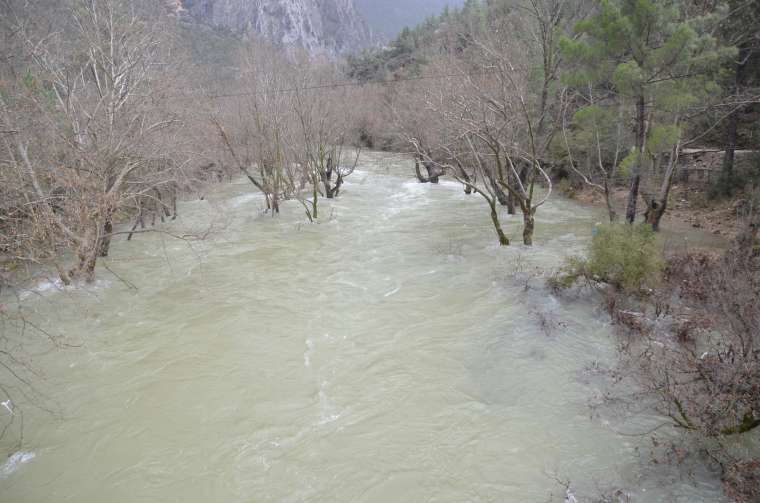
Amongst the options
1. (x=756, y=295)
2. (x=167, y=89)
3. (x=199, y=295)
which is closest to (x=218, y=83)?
(x=167, y=89)

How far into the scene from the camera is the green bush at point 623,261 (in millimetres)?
9602

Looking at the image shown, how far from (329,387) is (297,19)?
125136 millimetres

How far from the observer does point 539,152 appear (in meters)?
15.9

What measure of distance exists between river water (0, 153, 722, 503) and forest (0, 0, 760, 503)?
0.52m

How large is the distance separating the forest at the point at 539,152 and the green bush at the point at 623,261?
0.14 feet

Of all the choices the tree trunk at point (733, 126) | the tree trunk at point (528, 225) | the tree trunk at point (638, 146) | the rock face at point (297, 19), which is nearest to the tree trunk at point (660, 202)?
the tree trunk at point (638, 146)

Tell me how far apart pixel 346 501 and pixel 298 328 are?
15.8ft

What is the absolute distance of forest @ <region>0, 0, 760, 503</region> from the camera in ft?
22.0

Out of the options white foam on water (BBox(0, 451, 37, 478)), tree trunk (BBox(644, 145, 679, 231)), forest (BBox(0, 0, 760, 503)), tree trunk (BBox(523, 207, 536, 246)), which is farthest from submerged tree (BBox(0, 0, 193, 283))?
tree trunk (BBox(644, 145, 679, 231))

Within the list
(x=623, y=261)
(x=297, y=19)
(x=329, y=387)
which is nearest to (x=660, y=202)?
(x=623, y=261)

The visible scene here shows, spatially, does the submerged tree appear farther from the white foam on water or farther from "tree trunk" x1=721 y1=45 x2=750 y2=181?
"tree trunk" x1=721 y1=45 x2=750 y2=181

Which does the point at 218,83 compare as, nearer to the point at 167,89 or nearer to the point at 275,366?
the point at 167,89

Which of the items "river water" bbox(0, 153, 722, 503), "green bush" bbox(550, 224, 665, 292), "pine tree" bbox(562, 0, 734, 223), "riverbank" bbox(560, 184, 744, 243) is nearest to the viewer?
"river water" bbox(0, 153, 722, 503)

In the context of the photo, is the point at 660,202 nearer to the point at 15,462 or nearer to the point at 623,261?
the point at 623,261
